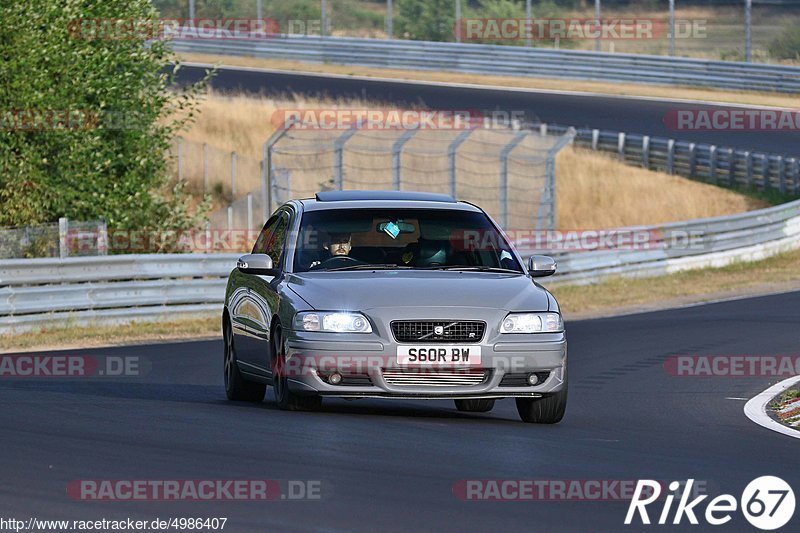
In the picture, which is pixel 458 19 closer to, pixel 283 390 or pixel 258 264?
pixel 258 264

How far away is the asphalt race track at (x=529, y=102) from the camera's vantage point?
42.4 metres

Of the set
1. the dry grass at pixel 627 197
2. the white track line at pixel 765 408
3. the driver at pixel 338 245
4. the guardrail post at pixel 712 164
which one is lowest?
the dry grass at pixel 627 197

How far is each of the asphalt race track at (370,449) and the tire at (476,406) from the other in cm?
16

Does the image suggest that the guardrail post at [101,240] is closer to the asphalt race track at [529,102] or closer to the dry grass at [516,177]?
the dry grass at [516,177]

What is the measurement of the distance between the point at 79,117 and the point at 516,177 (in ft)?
43.8

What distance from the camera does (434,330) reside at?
1040 cm

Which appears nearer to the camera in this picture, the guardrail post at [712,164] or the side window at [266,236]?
the side window at [266,236]

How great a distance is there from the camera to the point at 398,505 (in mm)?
7305

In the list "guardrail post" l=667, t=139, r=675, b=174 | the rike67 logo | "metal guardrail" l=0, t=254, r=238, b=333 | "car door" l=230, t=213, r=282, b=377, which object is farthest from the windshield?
"guardrail post" l=667, t=139, r=675, b=174

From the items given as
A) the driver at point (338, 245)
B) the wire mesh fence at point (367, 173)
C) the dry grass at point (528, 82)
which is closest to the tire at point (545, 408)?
the driver at point (338, 245)

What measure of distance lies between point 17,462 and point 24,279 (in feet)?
41.9

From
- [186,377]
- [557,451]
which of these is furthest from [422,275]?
[186,377]

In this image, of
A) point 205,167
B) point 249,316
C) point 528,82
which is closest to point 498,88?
point 528,82

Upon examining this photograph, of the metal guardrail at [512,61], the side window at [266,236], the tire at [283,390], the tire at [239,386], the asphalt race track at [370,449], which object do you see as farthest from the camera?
the metal guardrail at [512,61]
